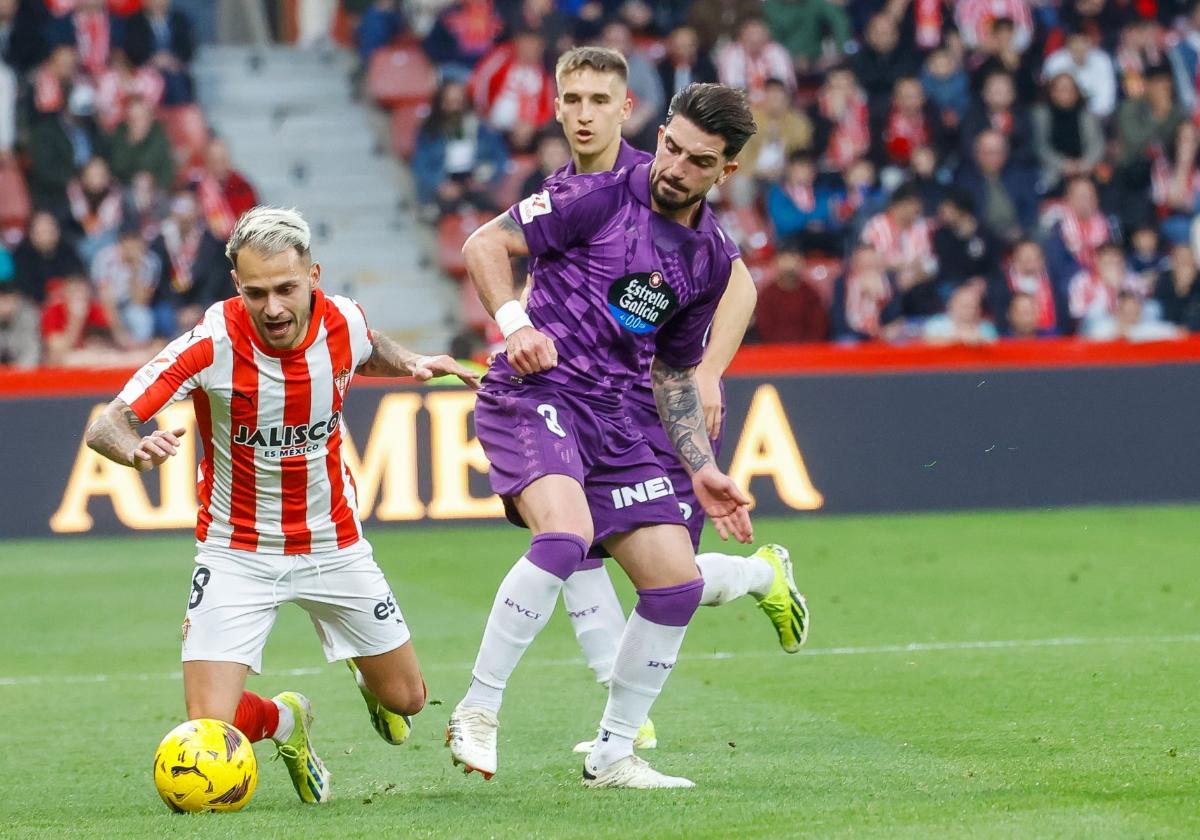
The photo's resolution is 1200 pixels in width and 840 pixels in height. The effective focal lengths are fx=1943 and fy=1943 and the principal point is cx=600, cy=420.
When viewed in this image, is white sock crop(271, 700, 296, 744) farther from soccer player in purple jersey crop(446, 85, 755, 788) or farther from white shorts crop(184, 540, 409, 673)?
soccer player in purple jersey crop(446, 85, 755, 788)

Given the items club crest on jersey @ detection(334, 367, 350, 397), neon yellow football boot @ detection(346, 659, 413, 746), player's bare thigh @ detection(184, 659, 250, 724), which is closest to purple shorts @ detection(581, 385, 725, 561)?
neon yellow football boot @ detection(346, 659, 413, 746)

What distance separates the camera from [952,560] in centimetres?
1127

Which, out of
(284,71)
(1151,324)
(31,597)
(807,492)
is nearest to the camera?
(31,597)

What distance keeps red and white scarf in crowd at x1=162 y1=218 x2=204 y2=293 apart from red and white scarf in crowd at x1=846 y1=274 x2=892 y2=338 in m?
5.25

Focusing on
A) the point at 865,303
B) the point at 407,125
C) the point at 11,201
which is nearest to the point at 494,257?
the point at 865,303

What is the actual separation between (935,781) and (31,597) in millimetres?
6672

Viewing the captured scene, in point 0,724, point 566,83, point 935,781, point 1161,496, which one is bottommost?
point 1161,496

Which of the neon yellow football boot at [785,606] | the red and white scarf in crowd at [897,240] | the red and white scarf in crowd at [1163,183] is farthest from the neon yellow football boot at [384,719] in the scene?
the red and white scarf in crowd at [1163,183]

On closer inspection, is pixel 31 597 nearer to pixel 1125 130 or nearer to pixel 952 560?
pixel 952 560

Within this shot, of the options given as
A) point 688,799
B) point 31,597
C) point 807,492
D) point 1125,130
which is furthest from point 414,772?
point 1125,130

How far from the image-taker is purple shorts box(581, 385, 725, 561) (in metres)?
6.68

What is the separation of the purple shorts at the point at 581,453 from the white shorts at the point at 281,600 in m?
0.49

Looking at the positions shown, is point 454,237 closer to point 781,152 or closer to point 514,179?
point 514,179

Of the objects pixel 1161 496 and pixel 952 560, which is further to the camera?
pixel 1161 496
